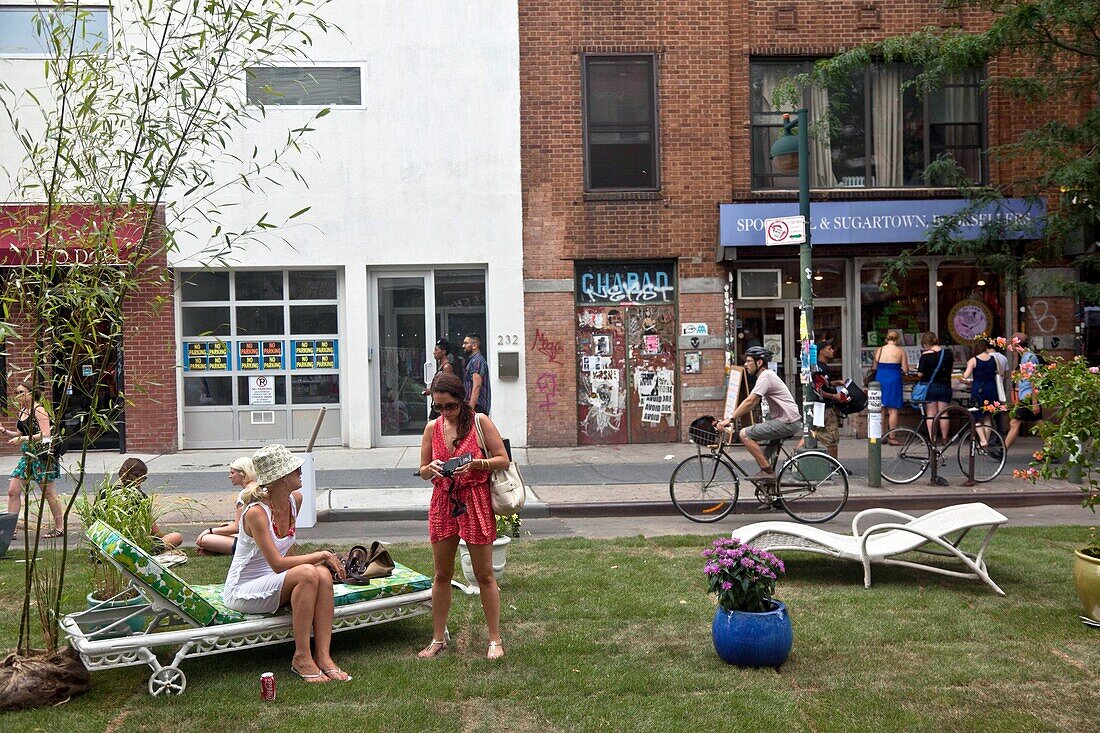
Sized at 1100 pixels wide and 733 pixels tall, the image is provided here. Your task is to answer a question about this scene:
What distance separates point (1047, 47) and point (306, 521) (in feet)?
41.9

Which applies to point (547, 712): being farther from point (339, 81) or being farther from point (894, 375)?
point (339, 81)

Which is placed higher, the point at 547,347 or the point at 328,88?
the point at 328,88

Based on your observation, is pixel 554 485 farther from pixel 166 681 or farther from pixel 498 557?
pixel 166 681

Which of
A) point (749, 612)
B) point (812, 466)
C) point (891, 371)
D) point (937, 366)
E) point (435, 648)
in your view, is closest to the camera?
point (749, 612)

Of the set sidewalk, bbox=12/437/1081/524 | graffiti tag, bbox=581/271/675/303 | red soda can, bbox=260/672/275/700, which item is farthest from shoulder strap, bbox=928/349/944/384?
red soda can, bbox=260/672/275/700

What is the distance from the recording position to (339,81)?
1619cm

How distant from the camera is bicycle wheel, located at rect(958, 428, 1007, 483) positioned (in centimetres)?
1255

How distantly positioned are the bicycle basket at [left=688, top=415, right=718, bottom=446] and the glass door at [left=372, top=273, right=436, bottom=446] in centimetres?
705

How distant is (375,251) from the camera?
52.9ft

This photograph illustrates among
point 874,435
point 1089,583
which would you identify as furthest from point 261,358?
point 1089,583

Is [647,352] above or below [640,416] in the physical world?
above

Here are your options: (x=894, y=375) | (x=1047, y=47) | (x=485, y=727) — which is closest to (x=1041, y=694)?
(x=485, y=727)

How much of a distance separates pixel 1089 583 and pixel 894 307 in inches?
446

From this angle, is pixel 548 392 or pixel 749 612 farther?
pixel 548 392
